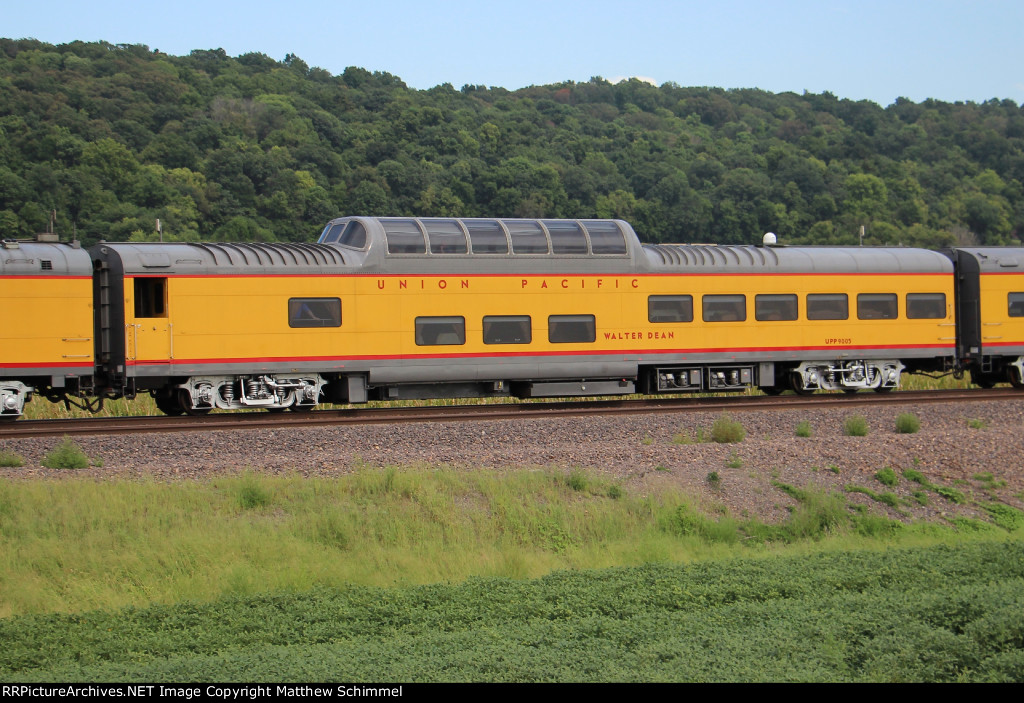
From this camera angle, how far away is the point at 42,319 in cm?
1830

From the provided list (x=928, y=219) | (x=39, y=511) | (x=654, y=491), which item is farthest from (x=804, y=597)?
(x=928, y=219)

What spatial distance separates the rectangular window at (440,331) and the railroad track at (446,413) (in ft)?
4.37

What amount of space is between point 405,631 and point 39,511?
5544mm

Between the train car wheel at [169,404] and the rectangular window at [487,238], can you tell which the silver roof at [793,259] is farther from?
the train car wheel at [169,404]

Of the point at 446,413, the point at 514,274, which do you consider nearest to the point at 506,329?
the point at 514,274

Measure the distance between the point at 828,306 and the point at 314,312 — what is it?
11.6 m

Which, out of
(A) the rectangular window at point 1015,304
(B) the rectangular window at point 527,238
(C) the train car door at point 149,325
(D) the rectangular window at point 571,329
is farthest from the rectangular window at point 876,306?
(C) the train car door at point 149,325

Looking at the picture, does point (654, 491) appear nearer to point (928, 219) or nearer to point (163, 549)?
point (163, 549)

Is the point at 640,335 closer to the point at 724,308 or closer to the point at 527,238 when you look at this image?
the point at 724,308

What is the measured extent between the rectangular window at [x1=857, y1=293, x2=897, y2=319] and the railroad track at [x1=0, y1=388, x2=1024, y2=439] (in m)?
1.84

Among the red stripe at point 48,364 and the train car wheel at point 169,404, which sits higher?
the red stripe at point 48,364

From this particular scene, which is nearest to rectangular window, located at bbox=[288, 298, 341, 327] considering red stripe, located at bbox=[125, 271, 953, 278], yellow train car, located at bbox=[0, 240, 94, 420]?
red stripe, located at bbox=[125, 271, 953, 278]

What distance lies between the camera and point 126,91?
70562 mm

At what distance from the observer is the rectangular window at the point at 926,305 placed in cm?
2398
